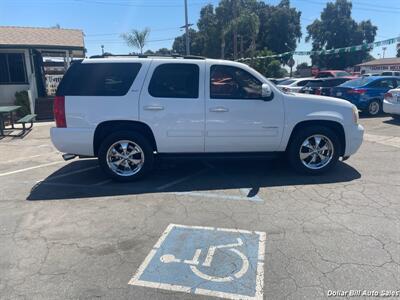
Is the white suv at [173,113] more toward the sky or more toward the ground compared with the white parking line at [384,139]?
more toward the sky

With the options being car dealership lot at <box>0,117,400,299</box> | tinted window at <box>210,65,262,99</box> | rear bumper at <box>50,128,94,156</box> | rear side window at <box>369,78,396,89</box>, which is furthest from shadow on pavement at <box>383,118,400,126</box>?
rear bumper at <box>50,128,94,156</box>

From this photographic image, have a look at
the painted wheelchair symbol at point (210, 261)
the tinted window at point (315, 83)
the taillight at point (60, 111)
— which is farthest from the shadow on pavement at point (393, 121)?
the taillight at point (60, 111)

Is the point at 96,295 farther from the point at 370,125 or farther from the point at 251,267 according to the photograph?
the point at 370,125

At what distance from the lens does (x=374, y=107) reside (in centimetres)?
1285

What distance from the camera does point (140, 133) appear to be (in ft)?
17.4

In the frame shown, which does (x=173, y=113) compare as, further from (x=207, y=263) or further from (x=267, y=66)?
(x=267, y=66)

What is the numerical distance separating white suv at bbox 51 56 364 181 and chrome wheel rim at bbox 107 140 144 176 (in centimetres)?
2

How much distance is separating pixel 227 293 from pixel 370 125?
9998 mm

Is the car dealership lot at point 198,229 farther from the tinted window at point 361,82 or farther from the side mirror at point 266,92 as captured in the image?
the tinted window at point 361,82

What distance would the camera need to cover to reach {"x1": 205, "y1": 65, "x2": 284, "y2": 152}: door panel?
17.2 feet

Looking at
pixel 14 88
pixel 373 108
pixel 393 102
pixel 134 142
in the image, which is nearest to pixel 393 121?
pixel 393 102

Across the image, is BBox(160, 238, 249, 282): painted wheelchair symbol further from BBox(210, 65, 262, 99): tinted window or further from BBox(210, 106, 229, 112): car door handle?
BBox(210, 65, 262, 99): tinted window

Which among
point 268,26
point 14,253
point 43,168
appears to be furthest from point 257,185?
point 268,26

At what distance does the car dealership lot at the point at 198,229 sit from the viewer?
2822mm
